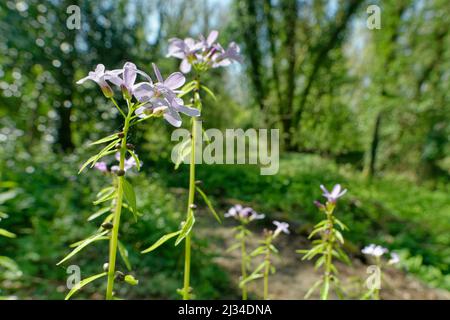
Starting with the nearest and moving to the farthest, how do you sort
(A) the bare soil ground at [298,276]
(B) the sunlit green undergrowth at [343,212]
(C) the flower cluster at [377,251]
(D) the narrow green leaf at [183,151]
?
1. (D) the narrow green leaf at [183,151]
2. (C) the flower cluster at [377,251]
3. (A) the bare soil ground at [298,276]
4. (B) the sunlit green undergrowth at [343,212]

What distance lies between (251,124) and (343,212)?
3485mm

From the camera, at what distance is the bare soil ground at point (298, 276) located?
271cm

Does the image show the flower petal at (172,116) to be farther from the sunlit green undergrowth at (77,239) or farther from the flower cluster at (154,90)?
the sunlit green undergrowth at (77,239)

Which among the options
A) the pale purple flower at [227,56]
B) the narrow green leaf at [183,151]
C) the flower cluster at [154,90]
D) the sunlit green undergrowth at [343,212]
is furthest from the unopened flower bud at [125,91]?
the sunlit green undergrowth at [343,212]

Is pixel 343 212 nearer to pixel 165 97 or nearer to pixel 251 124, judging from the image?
pixel 251 124

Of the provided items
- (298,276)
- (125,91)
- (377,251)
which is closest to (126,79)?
(125,91)

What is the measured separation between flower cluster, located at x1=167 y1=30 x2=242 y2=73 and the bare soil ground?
1739 millimetres

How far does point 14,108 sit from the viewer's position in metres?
4.87

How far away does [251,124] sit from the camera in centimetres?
765

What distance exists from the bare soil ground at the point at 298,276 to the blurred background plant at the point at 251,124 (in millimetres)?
177

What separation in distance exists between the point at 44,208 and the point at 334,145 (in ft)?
19.6
